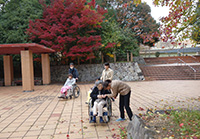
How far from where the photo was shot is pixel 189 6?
4844 mm

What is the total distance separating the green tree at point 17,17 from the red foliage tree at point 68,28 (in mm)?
890

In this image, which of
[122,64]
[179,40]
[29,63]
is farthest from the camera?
[122,64]

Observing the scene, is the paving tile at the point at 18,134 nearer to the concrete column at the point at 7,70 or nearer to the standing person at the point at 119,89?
the standing person at the point at 119,89

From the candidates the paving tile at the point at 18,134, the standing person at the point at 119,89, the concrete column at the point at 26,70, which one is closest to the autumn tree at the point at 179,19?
the standing person at the point at 119,89

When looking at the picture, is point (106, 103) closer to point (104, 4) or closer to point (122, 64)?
point (122, 64)

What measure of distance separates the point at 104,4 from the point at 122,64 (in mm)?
9396

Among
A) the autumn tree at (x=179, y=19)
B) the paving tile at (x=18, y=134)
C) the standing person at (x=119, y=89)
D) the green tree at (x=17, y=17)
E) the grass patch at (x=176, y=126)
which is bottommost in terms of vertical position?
the paving tile at (x=18, y=134)

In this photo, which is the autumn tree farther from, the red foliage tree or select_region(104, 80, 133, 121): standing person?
the red foliage tree

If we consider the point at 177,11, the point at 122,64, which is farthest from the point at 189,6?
the point at 122,64

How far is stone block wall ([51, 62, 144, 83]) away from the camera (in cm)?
1467

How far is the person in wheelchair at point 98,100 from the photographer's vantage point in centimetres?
397

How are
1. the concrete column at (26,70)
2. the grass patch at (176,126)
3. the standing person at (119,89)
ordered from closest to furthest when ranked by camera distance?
1. the grass patch at (176,126)
2. the standing person at (119,89)
3. the concrete column at (26,70)

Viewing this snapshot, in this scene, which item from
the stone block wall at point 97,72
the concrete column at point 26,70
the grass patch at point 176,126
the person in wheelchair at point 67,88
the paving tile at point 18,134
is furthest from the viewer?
the stone block wall at point 97,72

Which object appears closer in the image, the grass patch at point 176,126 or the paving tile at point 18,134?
the grass patch at point 176,126
